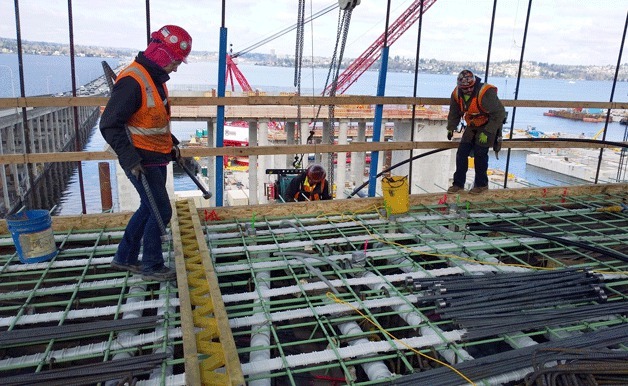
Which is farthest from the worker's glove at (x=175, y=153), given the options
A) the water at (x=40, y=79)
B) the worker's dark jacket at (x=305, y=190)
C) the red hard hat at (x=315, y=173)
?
the worker's dark jacket at (x=305, y=190)

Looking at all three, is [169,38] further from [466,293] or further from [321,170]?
[321,170]

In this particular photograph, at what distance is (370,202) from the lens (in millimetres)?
6008

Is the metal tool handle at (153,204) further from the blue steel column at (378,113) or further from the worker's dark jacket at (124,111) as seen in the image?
the blue steel column at (378,113)

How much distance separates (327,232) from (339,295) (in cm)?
167

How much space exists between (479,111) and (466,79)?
51cm

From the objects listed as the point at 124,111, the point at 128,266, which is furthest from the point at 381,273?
the point at 124,111

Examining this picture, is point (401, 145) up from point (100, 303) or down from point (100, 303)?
up

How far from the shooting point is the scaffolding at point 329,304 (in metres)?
2.85

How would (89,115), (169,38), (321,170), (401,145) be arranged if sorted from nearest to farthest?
(169,38), (401,145), (321,170), (89,115)

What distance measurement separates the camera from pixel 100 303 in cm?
433

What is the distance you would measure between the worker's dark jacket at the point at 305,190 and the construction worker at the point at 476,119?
207 centimetres

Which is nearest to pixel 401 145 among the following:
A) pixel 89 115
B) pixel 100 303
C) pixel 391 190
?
pixel 391 190

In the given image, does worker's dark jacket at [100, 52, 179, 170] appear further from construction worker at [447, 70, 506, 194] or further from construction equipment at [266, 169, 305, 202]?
construction equipment at [266, 169, 305, 202]

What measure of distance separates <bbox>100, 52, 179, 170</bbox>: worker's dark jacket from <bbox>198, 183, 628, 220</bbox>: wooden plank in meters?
2.03
